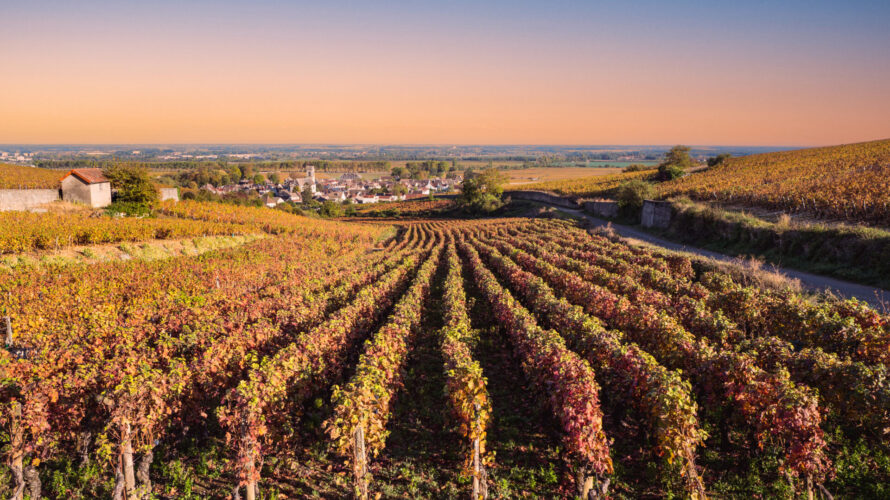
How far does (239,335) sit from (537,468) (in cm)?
769

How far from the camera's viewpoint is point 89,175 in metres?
37.1

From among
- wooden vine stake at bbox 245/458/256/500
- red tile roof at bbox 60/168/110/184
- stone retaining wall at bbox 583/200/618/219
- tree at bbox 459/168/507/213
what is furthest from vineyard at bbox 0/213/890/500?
tree at bbox 459/168/507/213

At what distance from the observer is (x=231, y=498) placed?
664 centimetres

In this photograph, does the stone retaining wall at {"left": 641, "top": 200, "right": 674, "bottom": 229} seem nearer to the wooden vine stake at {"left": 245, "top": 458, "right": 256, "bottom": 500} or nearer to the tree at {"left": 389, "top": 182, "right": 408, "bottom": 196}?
the wooden vine stake at {"left": 245, "top": 458, "right": 256, "bottom": 500}

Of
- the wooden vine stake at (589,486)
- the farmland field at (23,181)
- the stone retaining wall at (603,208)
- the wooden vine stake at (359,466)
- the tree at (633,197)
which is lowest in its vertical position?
the wooden vine stake at (589,486)

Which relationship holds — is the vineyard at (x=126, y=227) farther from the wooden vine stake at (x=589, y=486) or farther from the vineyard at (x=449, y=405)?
the wooden vine stake at (x=589, y=486)

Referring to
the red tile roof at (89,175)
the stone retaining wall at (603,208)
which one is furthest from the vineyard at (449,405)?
the stone retaining wall at (603,208)

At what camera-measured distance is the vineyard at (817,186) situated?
88.7ft

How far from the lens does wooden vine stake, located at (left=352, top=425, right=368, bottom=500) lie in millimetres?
6418

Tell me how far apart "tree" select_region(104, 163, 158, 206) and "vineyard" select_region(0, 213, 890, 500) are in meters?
29.7

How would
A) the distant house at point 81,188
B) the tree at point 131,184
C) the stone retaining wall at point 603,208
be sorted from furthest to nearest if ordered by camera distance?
the stone retaining wall at point 603,208 < the tree at point 131,184 < the distant house at point 81,188

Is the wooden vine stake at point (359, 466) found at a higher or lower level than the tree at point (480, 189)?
lower

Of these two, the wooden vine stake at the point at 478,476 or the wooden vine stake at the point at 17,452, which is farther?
the wooden vine stake at the point at 478,476

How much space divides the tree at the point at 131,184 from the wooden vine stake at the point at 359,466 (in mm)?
41478
